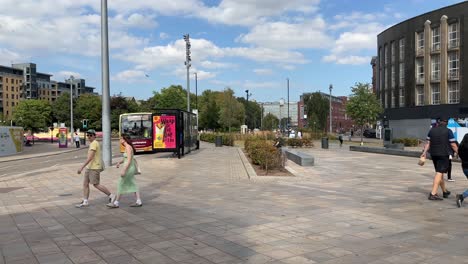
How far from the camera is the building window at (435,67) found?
61.7m

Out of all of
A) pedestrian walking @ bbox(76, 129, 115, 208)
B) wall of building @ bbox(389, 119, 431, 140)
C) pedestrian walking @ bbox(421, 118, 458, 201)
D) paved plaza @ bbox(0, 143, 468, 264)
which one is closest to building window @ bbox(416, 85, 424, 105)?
wall of building @ bbox(389, 119, 431, 140)

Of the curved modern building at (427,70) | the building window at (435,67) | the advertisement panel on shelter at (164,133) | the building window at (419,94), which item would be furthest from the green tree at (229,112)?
the advertisement panel on shelter at (164,133)

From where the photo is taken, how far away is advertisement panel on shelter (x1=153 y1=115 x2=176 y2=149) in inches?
905

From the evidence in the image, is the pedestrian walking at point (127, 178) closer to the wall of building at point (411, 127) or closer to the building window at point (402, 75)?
the wall of building at point (411, 127)

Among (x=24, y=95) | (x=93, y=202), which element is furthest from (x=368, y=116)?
(x=24, y=95)

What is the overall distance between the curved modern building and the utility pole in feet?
164

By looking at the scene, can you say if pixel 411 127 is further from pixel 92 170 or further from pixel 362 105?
pixel 92 170

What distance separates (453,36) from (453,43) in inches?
36.6

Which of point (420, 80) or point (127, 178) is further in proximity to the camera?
point (420, 80)

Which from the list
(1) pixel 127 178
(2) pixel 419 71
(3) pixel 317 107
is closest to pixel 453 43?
(2) pixel 419 71

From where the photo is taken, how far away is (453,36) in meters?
59.6

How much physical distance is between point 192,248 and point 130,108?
8475cm

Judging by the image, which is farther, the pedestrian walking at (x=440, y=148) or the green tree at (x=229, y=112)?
the green tree at (x=229, y=112)

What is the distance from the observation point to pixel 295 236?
6438mm
